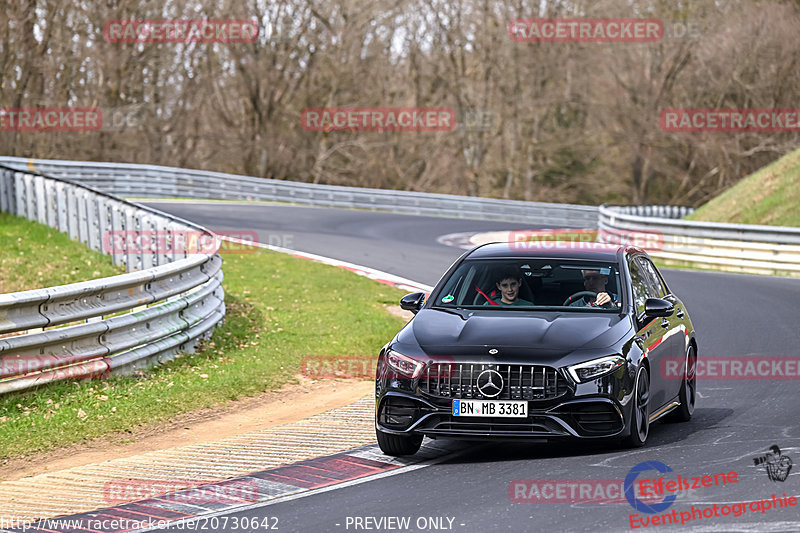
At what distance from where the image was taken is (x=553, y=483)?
280 inches

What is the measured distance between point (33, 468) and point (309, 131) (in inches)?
1819

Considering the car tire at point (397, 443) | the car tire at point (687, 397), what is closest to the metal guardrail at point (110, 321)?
the car tire at point (397, 443)

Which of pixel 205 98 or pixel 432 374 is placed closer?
pixel 432 374

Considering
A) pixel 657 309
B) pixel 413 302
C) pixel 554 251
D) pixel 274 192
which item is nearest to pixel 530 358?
pixel 657 309

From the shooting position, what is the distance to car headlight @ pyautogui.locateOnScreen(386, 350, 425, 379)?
25.8 feet

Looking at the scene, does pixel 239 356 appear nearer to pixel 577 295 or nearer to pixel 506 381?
pixel 577 295

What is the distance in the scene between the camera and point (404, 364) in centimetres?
794

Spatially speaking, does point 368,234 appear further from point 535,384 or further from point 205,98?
point 205,98

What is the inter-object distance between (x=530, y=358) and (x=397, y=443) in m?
1.16

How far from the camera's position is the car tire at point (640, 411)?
8.02 meters

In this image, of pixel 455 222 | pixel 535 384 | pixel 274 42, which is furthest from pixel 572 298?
pixel 274 42

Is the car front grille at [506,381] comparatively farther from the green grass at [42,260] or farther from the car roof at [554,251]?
the green grass at [42,260]

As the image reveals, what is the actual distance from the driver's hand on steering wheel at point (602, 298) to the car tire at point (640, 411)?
0.66 metres

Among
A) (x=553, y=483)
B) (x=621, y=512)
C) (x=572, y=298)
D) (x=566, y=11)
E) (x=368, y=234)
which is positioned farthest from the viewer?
(x=566, y=11)
